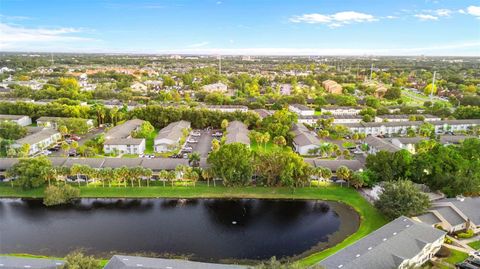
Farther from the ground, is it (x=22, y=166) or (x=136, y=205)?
(x=22, y=166)

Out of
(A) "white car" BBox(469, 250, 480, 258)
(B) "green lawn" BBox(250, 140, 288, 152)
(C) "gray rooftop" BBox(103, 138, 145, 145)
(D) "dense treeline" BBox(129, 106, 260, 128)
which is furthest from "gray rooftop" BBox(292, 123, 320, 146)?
(A) "white car" BBox(469, 250, 480, 258)

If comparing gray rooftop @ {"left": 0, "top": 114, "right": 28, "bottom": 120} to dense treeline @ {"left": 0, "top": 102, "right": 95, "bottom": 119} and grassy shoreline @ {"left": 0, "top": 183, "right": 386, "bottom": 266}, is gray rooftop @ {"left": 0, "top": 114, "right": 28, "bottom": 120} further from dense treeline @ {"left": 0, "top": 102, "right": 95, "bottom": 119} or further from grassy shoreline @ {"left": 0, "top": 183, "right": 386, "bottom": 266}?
grassy shoreline @ {"left": 0, "top": 183, "right": 386, "bottom": 266}

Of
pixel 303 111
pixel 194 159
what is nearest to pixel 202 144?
pixel 194 159

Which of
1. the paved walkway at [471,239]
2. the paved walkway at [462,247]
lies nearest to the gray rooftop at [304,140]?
the paved walkway at [471,239]

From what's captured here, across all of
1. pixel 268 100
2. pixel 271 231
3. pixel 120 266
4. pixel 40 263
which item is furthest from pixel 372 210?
pixel 268 100

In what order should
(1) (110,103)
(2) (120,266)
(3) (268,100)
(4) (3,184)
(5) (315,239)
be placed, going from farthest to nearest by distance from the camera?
(3) (268,100) < (1) (110,103) < (4) (3,184) < (5) (315,239) < (2) (120,266)

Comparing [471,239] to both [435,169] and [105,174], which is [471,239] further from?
[105,174]

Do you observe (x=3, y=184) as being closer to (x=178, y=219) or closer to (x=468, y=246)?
(x=178, y=219)
